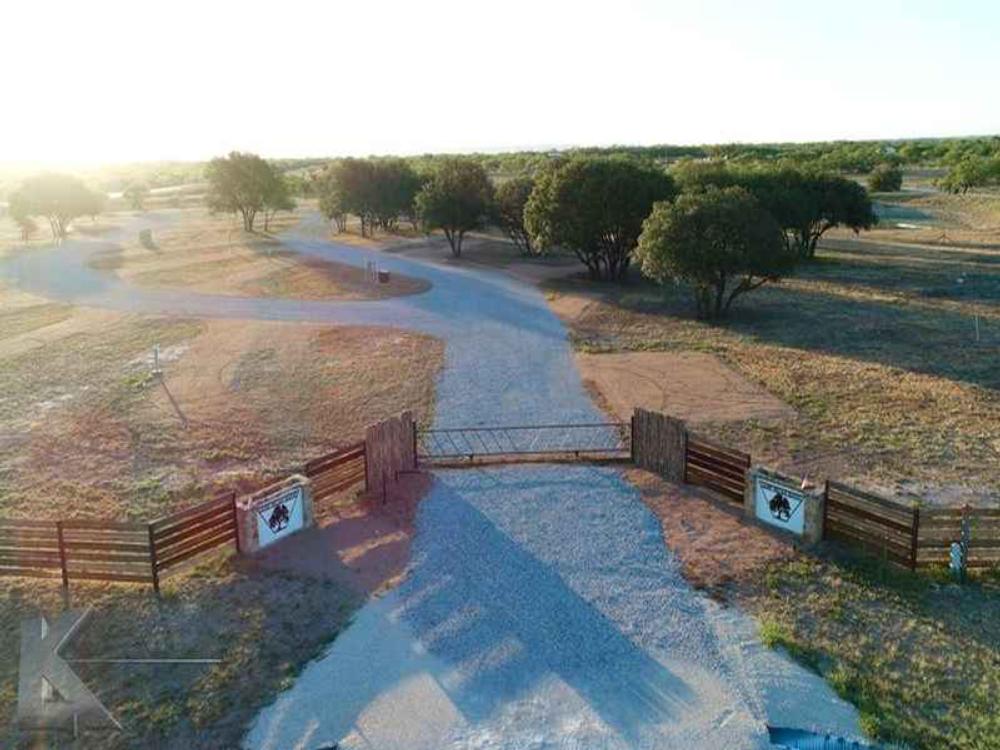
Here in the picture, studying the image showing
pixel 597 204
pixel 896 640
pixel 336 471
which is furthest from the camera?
pixel 597 204

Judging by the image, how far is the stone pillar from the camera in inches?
621

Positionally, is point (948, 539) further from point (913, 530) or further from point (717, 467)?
point (717, 467)

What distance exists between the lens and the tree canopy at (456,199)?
184 ft

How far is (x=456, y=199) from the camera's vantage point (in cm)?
5625

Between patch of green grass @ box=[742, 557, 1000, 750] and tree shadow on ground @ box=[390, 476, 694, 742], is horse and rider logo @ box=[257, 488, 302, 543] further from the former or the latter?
patch of green grass @ box=[742, 557, 1000, 750]

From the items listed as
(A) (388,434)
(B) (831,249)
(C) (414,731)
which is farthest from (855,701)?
(B) (831,249)

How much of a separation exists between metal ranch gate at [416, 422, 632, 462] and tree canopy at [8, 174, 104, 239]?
209ft

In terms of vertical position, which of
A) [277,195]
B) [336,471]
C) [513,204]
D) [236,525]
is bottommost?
[236,525]

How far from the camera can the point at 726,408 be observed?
24.6 meters

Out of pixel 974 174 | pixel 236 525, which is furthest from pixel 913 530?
pixel 974 174

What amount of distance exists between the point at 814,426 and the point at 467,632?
1313cm

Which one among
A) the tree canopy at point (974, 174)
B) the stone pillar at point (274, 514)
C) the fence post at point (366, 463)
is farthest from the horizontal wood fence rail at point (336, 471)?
the tree canopy at point (974, 174)

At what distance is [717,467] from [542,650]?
708 centimetres

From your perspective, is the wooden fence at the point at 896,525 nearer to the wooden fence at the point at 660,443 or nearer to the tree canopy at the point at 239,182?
the wooden fence at the point at 660,443
